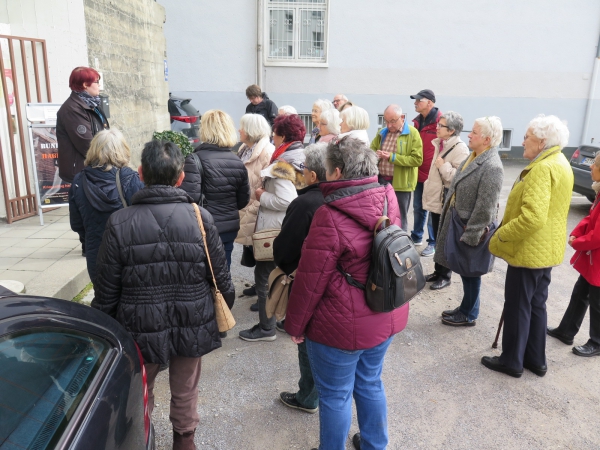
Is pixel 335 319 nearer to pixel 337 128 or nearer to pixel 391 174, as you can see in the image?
pixel 337 128

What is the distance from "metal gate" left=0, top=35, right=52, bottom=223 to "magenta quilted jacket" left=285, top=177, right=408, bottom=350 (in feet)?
17.4

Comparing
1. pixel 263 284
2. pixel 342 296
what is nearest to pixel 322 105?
pixel 263 284

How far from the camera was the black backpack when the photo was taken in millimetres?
2264

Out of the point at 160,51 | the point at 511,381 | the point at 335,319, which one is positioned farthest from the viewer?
the point at 160,51

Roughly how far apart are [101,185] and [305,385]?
2.07m

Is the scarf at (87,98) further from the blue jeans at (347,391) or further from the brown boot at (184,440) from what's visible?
the blue jeans at (347,391)

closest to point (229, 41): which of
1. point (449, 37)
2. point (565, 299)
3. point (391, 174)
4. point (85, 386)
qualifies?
point (449, 37)

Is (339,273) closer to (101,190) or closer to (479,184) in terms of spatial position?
(479,184)

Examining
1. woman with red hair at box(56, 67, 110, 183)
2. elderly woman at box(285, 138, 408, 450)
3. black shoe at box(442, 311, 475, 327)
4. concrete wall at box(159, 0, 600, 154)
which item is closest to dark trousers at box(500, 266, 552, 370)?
black shoe at box(442, 311, 475, 327)

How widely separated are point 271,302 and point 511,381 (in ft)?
6.42

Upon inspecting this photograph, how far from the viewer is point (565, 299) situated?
5074mm

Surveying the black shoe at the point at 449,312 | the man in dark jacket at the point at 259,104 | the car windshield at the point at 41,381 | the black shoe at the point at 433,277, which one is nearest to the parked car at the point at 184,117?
the man in dark jacket at the point at 259,104

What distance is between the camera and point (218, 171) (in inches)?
154

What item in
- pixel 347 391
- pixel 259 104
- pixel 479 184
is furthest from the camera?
pixel 259 104
